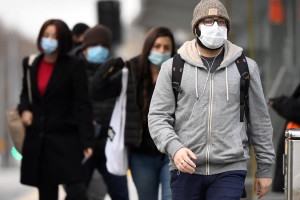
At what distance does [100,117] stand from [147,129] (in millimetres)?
1041

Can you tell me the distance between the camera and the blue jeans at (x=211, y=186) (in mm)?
4891

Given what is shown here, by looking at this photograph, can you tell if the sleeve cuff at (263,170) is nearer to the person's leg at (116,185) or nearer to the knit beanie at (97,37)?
the person's leg at (116,185)

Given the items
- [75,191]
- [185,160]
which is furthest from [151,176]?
[185,160]

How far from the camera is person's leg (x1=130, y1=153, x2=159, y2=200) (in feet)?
21.8

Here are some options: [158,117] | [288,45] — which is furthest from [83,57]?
[288,45]

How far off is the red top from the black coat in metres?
0.03

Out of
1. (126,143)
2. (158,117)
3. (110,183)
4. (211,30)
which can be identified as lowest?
(110,183)

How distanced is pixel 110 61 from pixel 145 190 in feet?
3.33

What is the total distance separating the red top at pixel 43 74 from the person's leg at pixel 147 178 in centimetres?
103

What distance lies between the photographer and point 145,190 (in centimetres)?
666

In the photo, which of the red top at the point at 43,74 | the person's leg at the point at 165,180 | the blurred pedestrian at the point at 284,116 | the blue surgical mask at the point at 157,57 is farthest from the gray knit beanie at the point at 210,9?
the red top at the point at 43,74

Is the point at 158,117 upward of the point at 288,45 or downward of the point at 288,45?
upward

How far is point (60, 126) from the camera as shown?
7.21 meters

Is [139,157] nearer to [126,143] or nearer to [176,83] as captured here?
[126,143]
